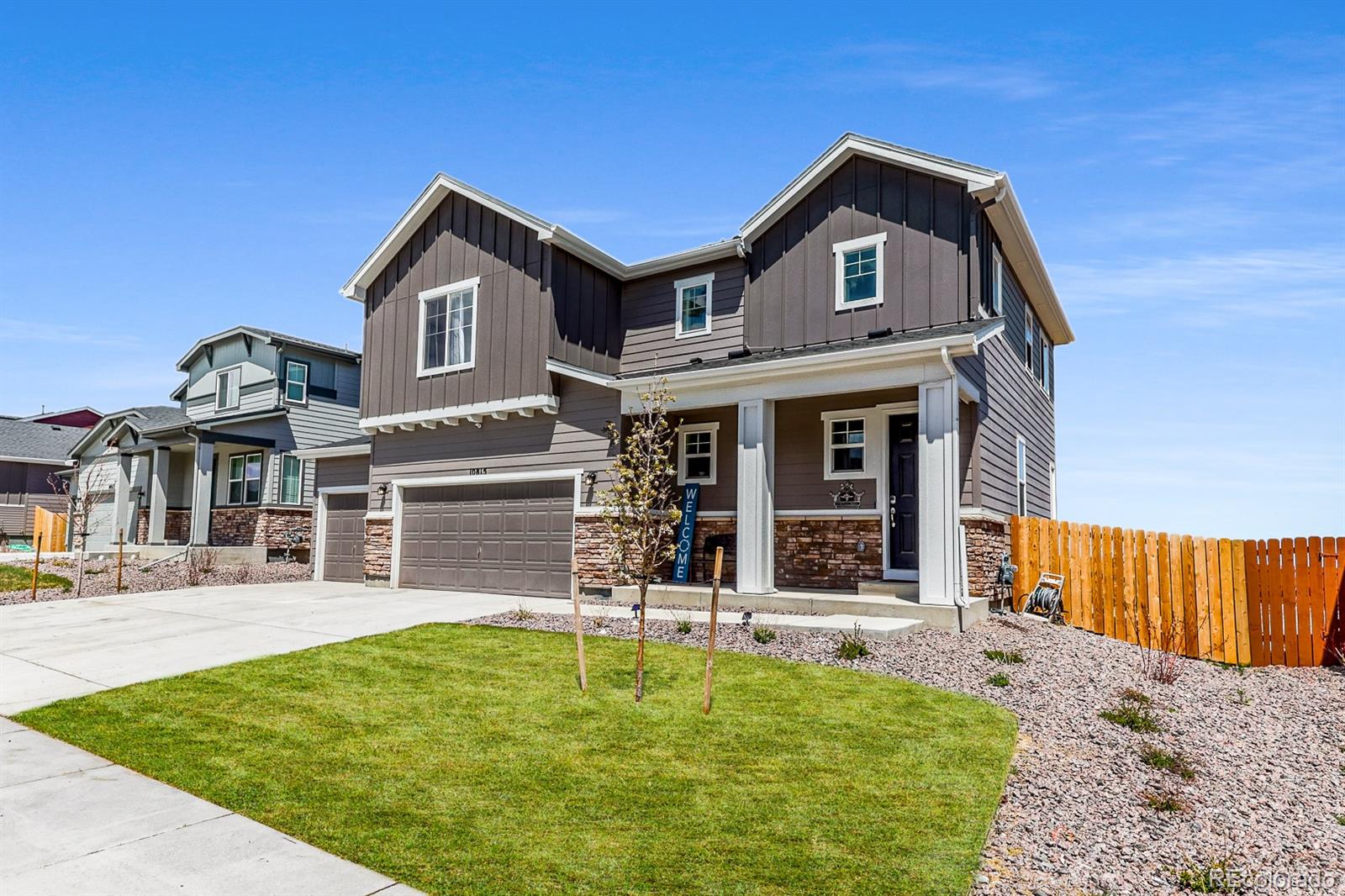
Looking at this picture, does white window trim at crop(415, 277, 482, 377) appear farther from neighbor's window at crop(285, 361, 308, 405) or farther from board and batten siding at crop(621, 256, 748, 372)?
neighbor's window at crop(285, 361, 308, 405)

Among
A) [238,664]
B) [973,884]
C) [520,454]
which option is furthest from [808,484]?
[973,884]

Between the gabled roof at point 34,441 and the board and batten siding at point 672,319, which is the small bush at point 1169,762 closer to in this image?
the board and batten siding at point 672,319

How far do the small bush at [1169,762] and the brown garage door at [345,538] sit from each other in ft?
55.4

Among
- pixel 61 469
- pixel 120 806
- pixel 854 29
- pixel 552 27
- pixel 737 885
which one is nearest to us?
pixel 737 885

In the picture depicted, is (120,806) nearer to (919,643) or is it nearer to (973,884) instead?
(973,884)

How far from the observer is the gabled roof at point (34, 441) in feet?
119

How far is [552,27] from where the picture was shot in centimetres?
1068

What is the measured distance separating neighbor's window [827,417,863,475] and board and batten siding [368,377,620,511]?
12.8ft

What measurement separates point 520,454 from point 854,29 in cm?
964

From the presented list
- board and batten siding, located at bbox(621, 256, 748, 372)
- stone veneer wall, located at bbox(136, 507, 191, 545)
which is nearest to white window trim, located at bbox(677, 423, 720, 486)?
board and batten siding, located at bbox(621, 256, 748, 372)

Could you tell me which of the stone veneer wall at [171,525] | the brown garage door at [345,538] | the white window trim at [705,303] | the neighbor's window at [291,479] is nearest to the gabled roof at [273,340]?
the neighbor's window at [291,479]

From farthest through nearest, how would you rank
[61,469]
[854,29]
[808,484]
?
[61,469] < [808,484] < [854,29]

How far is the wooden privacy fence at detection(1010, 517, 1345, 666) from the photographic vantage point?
10.6 meters

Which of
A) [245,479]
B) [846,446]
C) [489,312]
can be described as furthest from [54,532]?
[846,446]
